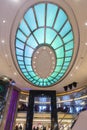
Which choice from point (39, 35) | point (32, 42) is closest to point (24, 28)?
point (39, 35)

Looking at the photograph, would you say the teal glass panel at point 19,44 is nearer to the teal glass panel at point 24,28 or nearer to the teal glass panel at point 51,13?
the teal glass panel at point 24,28

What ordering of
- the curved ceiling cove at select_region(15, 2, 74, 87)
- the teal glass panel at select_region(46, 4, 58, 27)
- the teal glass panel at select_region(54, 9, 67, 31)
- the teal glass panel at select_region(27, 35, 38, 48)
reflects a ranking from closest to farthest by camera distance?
1. the teal glass panel at select_region(46, 4, 58, 27)
2. the teal glass panel at select_region(54, 9, 67, 31)
3. the curved ceiling cove at select_region(15, 2, 74, 87)
4. the teal glass panel at select_region(27, 35, 38, 48)

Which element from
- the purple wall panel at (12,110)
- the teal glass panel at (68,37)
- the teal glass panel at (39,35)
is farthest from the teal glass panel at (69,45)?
the purple wall panel at (12,110)

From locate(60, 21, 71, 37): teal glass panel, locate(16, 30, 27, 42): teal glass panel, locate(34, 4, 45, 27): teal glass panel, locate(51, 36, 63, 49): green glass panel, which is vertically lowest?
locate(16, 30, 27, 42): teal glass panel

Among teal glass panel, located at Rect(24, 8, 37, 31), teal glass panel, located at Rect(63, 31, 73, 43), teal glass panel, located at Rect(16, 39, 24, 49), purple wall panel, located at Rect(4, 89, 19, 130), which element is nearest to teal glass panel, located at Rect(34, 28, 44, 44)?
teal glass panel, located at Rect(24, 8, 37, 31)

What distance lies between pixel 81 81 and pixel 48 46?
5819 mm

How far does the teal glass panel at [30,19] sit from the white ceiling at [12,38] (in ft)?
2.02

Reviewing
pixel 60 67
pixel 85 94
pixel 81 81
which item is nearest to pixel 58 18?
pixel 60 67

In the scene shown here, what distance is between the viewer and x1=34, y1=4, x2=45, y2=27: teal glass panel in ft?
28.7

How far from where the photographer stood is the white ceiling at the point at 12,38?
7.55 meters

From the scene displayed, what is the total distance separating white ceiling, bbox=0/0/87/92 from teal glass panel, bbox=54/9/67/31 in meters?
1.12

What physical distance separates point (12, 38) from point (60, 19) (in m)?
3.92

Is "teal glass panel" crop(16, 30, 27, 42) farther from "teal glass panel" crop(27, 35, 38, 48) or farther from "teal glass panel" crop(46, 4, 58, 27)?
"teal glass panel" crop(46, 4, 58, 27)

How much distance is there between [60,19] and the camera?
977 cm
